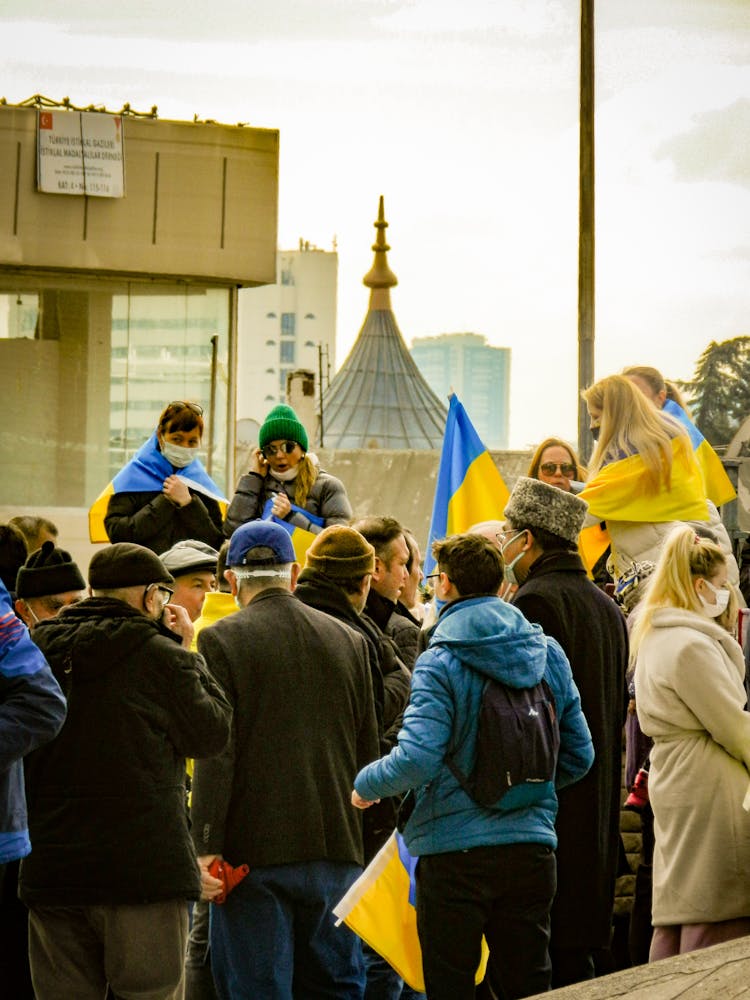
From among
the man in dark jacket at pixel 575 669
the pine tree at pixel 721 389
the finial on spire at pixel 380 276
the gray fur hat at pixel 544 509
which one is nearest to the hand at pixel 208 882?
the man in dark jacket at pixel 575 669

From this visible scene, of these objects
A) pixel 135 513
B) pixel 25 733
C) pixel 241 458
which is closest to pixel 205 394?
pixel 135 513

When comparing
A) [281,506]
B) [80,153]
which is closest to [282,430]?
[281,506]

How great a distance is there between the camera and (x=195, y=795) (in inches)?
218

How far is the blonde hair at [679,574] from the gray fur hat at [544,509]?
0.45m

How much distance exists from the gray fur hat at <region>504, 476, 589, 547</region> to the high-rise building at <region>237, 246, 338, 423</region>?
93124mm

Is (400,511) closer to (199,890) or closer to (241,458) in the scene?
(241,458)

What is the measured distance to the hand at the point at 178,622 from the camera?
5.31 m

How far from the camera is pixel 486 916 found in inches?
207

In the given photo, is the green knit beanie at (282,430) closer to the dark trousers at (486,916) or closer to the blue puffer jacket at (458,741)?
the blue puffer jacket at (458,741)

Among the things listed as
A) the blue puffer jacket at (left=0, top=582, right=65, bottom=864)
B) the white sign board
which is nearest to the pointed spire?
the white sign board

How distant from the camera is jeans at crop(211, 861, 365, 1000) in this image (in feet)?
18.0

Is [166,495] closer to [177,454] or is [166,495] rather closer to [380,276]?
[177,454]

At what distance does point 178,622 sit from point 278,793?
27.4 inches

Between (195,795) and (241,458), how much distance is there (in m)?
23.0
